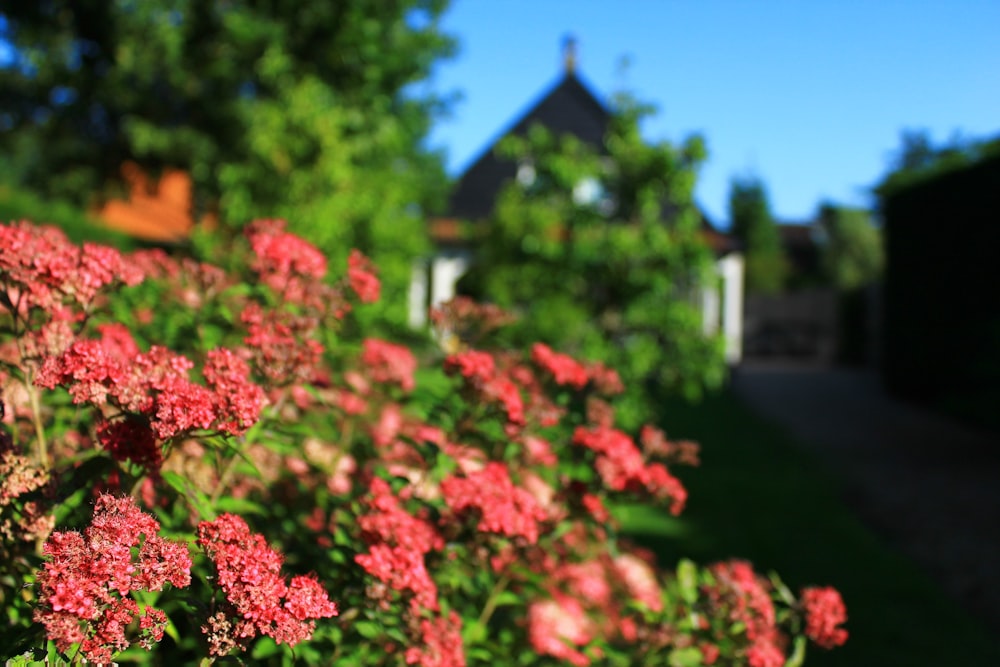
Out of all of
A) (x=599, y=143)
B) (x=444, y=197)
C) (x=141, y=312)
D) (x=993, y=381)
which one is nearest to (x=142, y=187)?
(x=444, y=197)

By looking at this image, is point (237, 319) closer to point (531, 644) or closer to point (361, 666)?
point (361, 666)

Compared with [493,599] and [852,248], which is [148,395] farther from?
[852,248]

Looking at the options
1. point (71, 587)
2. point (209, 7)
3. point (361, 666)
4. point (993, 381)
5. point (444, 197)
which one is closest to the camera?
point (71, 587)

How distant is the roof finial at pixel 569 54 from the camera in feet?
66.4

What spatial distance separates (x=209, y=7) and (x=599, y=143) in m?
8.34

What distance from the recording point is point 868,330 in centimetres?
2239

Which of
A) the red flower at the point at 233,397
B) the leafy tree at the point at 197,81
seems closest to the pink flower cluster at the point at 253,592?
the red flower at the point at 233,397

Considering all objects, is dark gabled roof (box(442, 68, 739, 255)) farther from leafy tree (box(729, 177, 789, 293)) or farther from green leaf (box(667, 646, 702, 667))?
leafy tree (box(729, 177, 789, 293))

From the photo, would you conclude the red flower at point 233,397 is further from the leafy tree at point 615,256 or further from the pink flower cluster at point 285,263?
the leafy tree at point 615,256

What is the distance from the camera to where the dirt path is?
231 inches

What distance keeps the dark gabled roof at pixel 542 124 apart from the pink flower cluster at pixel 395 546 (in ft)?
57.0

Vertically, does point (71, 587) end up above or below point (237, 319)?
below

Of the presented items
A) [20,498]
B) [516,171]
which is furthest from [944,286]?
[20,498]

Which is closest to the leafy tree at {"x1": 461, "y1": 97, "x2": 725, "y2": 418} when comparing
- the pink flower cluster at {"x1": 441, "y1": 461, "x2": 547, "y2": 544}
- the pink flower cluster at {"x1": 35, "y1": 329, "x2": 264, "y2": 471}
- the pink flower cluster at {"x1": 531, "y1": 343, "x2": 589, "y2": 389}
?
the pink flower cluster at {"x1": 531, "y1": 343, "x2": 589, "y2": 389}
